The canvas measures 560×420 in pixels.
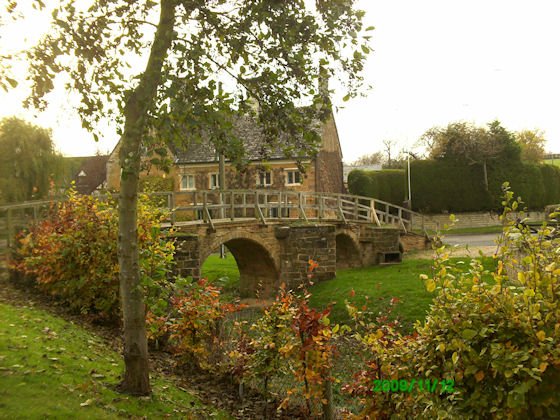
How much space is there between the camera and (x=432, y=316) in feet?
13.5

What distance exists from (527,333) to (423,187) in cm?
3311

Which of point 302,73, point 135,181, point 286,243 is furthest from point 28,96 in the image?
point 286,243

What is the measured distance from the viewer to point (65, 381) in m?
5.36

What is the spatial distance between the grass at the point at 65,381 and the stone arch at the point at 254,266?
30.8ft

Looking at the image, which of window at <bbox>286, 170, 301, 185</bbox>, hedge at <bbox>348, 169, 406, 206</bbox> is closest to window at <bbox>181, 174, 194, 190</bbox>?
window at <bbox>286, 170, 301, 185</bbox>

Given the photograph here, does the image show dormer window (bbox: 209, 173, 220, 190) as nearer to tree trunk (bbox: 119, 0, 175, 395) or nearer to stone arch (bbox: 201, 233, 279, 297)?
stone arch (bbox: 201, 233, 279, 297)

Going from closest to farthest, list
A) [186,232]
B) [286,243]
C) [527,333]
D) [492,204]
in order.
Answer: [527,333], [186,232], [286,243], [492,204]

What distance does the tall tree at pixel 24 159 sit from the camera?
1947 centimetres

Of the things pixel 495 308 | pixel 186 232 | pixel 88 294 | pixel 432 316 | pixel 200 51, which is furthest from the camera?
pixel 186 232

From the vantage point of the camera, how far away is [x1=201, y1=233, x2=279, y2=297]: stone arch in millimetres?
17094

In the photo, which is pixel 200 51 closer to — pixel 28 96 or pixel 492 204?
pixel 28 96

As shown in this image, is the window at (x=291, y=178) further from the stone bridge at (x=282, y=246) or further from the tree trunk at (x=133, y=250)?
the tree trunk at (x=133, y=250)
